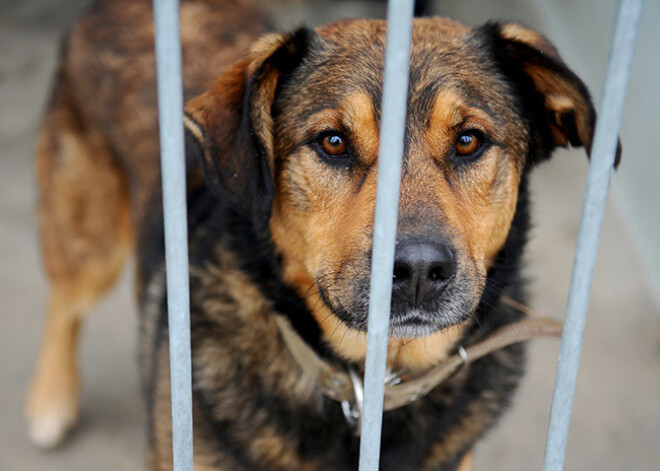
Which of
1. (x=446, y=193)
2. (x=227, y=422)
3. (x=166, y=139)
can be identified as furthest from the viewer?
(x=227, y=422)

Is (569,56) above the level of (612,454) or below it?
above

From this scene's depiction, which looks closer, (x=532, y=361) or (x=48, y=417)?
(x=48, y=417)

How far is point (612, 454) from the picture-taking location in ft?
10.8

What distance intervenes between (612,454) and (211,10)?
258 centimetres

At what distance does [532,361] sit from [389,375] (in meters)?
1.81

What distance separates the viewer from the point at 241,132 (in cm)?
194

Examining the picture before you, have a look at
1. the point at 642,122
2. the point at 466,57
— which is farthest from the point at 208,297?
the point at 642,122

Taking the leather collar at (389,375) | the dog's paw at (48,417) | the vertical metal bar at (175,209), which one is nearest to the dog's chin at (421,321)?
the leather collar at (389,375)

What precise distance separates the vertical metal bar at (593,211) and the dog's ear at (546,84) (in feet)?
2.08

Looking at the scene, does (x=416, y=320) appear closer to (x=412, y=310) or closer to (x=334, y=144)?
(x=412, y=310)

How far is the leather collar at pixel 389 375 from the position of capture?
2.05 metres

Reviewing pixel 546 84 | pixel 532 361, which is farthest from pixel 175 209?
pixel 532 361

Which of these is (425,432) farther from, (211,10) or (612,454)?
(211,10)

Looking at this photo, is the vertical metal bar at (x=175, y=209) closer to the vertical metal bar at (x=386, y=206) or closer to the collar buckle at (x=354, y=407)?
the vertical metal bar at (x=386, y=206)
